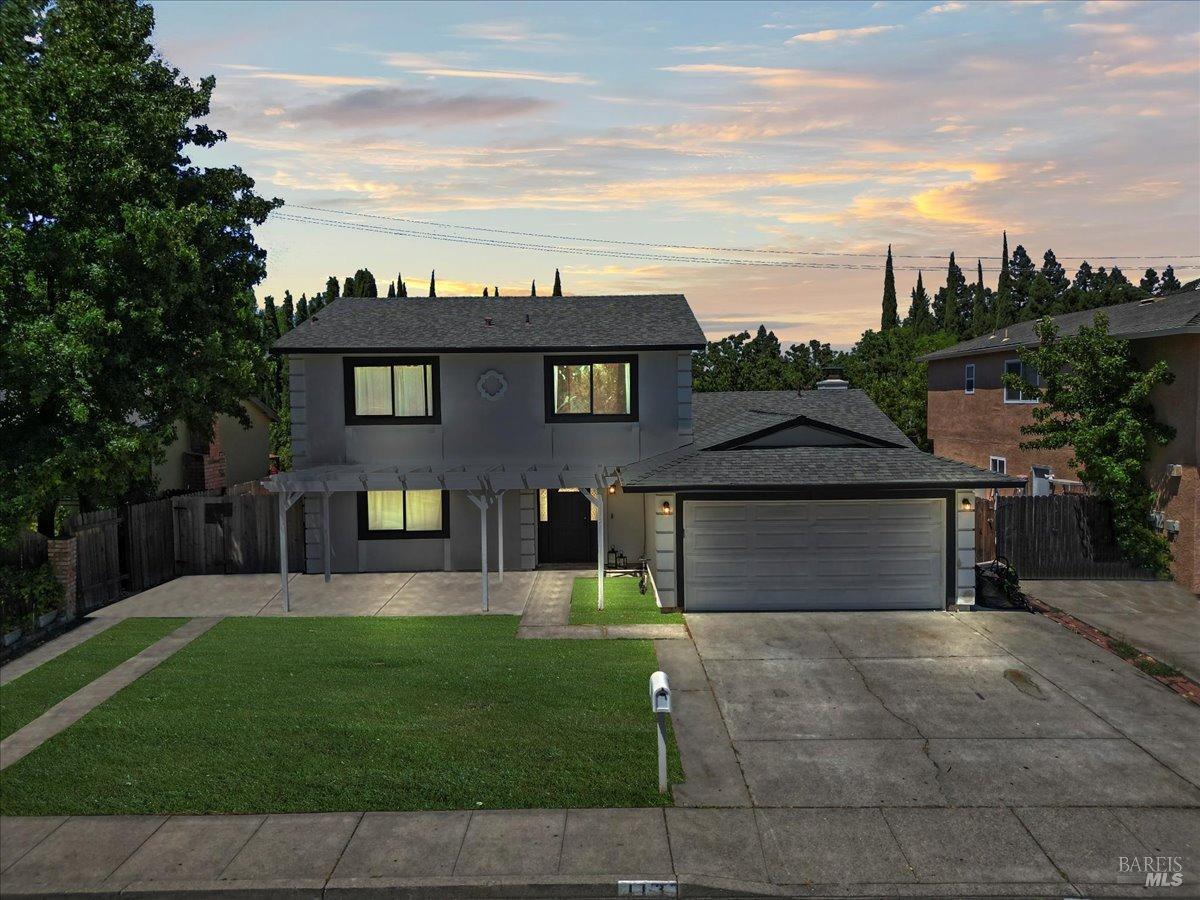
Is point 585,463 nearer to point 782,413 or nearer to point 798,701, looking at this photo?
point 782,413

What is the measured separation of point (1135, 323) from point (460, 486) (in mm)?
17007

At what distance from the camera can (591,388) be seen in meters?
21.4

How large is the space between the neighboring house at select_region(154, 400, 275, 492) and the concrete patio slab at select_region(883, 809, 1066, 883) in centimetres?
2002

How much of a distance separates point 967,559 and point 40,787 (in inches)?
618

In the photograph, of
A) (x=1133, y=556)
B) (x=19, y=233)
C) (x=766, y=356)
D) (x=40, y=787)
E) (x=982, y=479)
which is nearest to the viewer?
(x=40, y=787)

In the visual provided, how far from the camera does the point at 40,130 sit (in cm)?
1591

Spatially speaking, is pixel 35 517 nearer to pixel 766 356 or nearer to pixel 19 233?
pixel 19 233

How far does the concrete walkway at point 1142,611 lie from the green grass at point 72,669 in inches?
667

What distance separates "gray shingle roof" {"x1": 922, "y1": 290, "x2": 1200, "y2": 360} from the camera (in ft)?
63.8

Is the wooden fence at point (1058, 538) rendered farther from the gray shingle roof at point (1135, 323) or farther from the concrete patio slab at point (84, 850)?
the concrete patio slab at point (84, 850)

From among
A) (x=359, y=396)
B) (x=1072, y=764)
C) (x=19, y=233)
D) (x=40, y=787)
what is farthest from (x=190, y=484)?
(x=1072, y=764)

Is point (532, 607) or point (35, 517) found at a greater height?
point (35, 517)

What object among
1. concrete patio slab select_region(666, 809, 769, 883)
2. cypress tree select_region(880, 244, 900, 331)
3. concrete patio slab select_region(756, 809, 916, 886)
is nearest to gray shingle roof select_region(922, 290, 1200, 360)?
concrete patio slab select_region(756, 809, 916, 886)

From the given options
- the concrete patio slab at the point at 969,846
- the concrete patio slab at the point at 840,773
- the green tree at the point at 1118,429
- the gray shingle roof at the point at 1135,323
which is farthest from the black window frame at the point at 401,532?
the gray shingle roof at the point at 1135,323
